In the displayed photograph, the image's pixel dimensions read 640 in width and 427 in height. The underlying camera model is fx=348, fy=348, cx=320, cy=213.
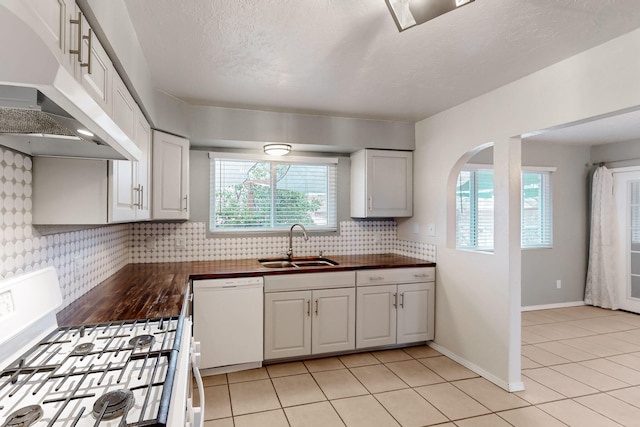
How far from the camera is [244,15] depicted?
5.66ft

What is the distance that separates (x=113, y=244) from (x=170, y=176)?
71cm

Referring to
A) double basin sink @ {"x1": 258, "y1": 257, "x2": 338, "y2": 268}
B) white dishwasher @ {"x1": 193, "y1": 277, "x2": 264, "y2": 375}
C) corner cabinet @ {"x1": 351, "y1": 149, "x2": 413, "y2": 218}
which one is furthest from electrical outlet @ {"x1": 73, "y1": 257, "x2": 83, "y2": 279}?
corner cabinet @ {"x1": 351, "y1": 149, "x2": 413, "y2": 218}

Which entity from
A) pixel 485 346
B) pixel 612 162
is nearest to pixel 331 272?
pixel 485 346

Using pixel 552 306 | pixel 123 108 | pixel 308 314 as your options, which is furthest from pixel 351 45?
pixel 552 306

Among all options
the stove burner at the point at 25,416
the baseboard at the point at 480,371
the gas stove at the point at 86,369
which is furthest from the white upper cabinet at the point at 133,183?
the baseboard at the point at 480,371

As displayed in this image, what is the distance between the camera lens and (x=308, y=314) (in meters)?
3.12

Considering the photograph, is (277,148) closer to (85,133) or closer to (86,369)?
(85,133)

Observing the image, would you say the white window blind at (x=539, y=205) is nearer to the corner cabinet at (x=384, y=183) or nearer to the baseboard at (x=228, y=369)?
the corner cabinet at (x=384, y=183)

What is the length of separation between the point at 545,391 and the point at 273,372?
2.13 meters

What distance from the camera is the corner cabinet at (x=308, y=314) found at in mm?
3039

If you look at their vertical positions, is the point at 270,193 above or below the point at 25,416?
above

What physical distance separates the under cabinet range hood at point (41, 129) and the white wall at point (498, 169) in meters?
2.56

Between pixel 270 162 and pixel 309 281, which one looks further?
pixel 270 162

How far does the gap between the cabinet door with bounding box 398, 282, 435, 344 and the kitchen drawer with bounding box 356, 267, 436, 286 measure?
0.06 metres
